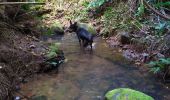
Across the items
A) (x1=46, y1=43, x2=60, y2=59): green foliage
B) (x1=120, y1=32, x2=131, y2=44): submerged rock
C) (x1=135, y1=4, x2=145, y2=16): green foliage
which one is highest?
(x1=135, y1=4, x2=145, y2=16): green foliage

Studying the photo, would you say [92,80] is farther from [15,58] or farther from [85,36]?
[85,36]

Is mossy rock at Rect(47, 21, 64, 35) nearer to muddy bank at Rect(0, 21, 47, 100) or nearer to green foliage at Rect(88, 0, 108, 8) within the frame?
green foliage at Rect(88, 0, 108, 8)

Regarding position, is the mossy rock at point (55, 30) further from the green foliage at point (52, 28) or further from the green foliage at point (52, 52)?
the green foliage at point (52, 52)

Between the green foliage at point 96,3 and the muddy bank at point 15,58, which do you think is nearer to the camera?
the muddy bank at point 15,58

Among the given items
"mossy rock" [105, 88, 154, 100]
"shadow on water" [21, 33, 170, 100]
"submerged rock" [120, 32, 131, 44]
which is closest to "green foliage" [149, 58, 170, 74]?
"shadow on water" [21, 33, 170, 100]

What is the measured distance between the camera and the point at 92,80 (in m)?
7.51

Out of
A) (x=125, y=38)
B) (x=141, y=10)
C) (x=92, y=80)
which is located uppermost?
(x=141, y=10)

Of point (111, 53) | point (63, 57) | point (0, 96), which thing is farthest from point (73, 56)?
point (0, 96)

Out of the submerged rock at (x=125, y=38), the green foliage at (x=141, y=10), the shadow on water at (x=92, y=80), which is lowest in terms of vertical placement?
the shadow on water at (x=92, y=80)

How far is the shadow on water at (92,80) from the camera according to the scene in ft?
22.2

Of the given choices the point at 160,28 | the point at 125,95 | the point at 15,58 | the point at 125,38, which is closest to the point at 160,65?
the point at 160,28

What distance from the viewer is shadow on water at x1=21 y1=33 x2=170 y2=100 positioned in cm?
677

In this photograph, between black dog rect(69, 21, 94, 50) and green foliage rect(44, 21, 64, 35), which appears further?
green foliage rect(44, 21, 64, 35)

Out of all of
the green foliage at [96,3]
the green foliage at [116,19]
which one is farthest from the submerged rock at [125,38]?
the green foliage at [96,3]
